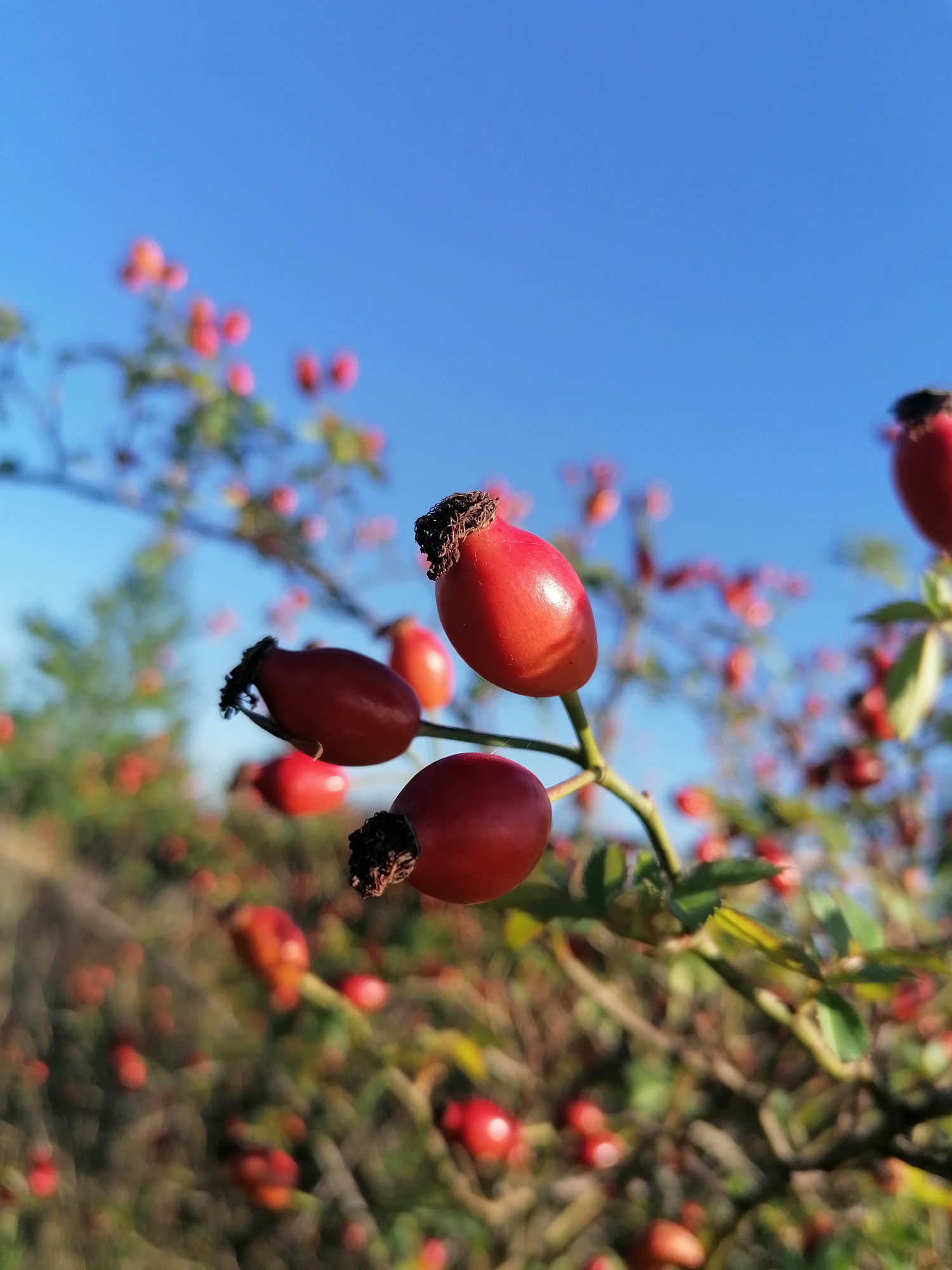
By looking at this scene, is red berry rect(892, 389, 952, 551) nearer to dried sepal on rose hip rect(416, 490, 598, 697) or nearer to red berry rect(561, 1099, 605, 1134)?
dried sepal on rose hip rect(416, 490, 598, 697)

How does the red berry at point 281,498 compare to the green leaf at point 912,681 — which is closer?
the green leaf at point 912,681

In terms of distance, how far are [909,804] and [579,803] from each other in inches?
50.4

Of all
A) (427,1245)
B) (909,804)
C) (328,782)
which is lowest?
(427,1245)

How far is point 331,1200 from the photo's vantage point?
9.83 ft

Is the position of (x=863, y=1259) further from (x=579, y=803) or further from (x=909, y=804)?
(x=579, y=803)

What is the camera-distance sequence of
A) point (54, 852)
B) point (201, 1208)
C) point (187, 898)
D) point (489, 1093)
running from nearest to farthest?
point (489, 1093)
point (201, 1208)
point (187, 898)
point (54, 852)

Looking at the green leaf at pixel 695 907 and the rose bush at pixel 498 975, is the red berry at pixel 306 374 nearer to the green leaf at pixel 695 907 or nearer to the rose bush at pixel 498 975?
the rose bush at pixel 498 975

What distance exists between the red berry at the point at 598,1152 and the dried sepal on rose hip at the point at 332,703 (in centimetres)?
197

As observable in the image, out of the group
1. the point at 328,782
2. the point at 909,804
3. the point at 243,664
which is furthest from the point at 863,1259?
the point at 243,664

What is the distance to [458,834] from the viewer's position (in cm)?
71

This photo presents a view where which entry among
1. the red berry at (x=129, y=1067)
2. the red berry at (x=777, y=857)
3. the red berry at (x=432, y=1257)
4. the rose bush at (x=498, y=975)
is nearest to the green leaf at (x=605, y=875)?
the rose bush at (x=498, y=975)

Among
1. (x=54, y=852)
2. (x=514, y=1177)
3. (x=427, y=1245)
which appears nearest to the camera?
(x=514, y=1177)

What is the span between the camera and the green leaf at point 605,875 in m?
0.88

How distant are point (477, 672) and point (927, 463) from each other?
2.28 ft
